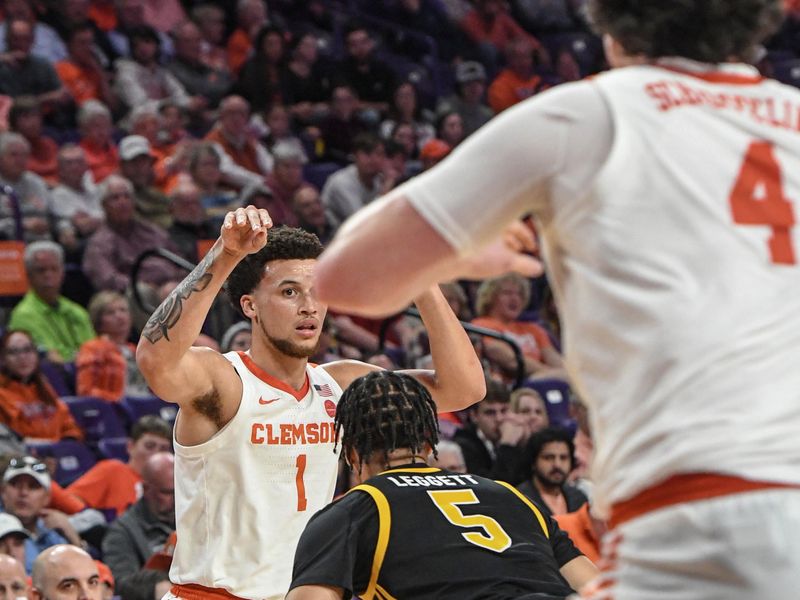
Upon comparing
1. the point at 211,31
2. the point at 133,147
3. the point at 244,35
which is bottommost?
the point at 133,147

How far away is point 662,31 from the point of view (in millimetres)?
2180

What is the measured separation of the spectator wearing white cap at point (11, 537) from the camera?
741 cm

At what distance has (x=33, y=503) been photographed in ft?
26.1

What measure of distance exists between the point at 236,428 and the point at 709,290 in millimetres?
3019

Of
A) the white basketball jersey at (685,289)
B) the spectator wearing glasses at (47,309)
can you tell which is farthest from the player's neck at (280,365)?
the spectator wearing glasses at (47,309)

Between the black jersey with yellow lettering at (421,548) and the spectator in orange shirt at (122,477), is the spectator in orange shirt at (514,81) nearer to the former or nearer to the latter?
the spectator in orange shirt at (122,477)

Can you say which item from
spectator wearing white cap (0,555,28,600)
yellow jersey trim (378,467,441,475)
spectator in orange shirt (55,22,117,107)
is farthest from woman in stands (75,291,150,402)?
yellow jersey trim (378,467,441,475)

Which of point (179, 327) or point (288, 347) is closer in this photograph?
point (179, 327)

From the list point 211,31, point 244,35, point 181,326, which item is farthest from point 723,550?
point 244,35

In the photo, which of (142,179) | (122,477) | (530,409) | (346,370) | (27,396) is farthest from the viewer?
(142,179)

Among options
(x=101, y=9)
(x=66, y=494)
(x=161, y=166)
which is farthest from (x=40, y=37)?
(x=66, y=494)

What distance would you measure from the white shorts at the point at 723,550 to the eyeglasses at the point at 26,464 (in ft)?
21.0

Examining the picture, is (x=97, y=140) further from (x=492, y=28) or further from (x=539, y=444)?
(x=492, y=28)

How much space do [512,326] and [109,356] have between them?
3.43 metres
